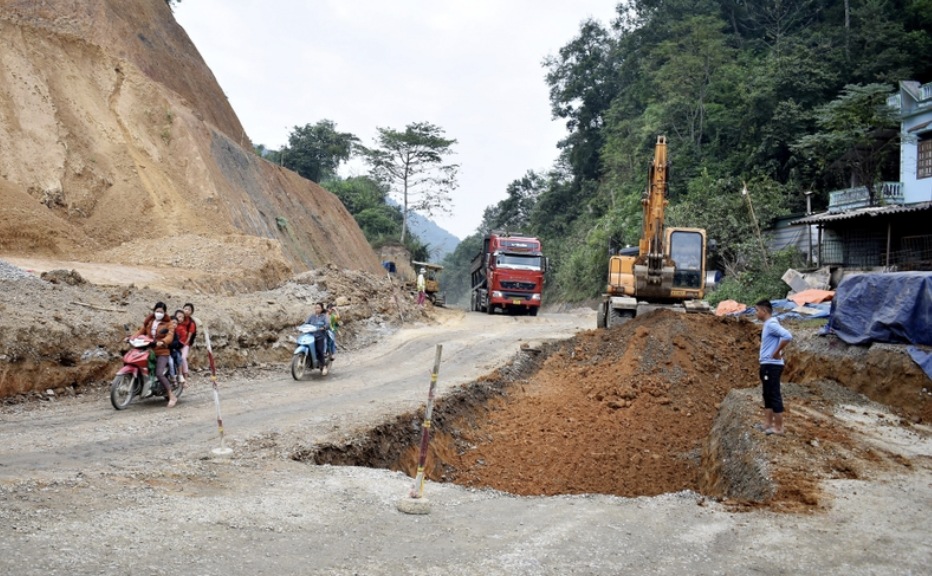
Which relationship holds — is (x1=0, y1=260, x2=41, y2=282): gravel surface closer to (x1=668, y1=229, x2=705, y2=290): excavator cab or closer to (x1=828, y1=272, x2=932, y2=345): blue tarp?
(x1=828, y1=272, x2=932, y2=345): blue tarp

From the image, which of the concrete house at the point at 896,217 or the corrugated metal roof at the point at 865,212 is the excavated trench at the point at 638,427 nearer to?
the corrugated metal roof at the point at 865,212

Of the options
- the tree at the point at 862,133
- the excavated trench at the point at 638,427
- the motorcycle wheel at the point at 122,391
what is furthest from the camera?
the tree at the point at 862,133

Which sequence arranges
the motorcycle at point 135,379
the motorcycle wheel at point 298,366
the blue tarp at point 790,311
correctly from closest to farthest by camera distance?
the motorcycle at point 135,379
the motorcycle wheel at point 298,366
the blue tarp at point 790,311

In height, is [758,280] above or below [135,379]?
above

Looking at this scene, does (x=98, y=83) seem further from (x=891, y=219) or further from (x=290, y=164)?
(x=891, y=219)

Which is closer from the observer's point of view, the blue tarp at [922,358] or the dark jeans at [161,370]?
the blue tarp at [922,358]

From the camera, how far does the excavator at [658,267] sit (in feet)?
60.2

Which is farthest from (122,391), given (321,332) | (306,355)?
(321,332)

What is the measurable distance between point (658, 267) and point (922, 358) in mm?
8584

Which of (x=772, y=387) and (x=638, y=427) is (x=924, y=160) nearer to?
(x=638, y=427)

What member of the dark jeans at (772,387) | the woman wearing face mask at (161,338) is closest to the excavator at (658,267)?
the dark jeans at (772,387)

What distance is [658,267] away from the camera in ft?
60.0

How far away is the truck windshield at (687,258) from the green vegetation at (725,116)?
952 cm

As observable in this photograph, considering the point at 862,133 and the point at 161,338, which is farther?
the point at 862,133
